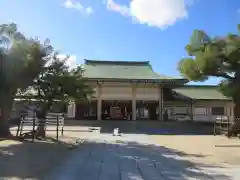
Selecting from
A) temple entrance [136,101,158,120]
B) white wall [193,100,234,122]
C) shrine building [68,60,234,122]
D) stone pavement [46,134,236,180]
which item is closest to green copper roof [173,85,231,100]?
shrine building [68,60,234,122]

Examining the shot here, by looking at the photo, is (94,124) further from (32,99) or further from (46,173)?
(46,173)

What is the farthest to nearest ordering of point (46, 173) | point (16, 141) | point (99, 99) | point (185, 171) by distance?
point (99, 99) → point (16, 141) → point (185, 171) → point (46, 173)

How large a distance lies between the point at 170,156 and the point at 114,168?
3058 mm

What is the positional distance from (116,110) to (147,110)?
3999 millimetres

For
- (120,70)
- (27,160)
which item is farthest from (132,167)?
(120,70)

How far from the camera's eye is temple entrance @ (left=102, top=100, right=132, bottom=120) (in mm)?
31747

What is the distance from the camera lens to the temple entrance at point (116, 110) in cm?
3175

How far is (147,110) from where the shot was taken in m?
34.3

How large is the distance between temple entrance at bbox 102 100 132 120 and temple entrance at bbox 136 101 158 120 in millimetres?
1120

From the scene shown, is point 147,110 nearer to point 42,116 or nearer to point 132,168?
point 42,116

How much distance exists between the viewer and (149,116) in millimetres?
32469

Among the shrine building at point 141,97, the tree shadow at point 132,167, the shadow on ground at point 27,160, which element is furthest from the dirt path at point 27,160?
the shrine building at point 141,97

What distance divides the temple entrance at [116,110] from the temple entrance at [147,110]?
44.1 inches

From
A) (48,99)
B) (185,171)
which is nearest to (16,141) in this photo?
(48,99)
